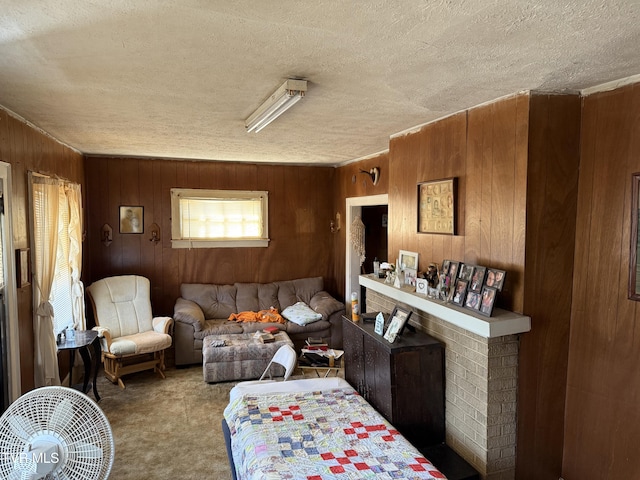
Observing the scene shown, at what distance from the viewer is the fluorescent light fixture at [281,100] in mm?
2103

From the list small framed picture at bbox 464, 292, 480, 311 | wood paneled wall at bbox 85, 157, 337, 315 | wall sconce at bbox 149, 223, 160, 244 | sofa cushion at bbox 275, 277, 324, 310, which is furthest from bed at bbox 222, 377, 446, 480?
wall sconce at bbox 149, 223, 160, 244

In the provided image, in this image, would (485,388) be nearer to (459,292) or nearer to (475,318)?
(475,318)

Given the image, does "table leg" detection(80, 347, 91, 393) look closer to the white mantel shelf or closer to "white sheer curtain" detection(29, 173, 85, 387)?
"white sheer curtain" detection(29, 173, 85, 387)

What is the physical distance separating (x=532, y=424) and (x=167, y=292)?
14.9 feet

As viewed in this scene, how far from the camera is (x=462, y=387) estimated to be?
2592mm

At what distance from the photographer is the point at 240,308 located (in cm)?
549

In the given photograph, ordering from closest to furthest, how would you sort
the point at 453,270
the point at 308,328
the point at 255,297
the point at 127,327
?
the point at 453,270 < the point at 127,327 < the point at 308,328 < the point at 255,297

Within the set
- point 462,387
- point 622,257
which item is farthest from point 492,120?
point 462,387

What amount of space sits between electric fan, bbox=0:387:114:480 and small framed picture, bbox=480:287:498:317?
1.89 m

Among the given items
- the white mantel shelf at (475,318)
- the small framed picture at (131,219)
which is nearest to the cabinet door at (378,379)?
the white mantel shelf at (475,318)

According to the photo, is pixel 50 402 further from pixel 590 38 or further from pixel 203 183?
pixel 203 183

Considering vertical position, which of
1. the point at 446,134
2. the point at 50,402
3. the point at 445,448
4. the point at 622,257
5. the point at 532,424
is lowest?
the point at 445,448

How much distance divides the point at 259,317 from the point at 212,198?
175cm

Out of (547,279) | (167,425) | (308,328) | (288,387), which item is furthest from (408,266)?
(167,425)
